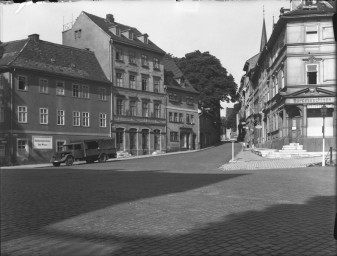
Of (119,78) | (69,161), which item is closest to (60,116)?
(69,161)

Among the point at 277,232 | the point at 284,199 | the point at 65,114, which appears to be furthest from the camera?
the point at 65,114

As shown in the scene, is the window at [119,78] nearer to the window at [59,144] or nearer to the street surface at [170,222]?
the window at [59,144]

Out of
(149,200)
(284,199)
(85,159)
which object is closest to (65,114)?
(85,159)

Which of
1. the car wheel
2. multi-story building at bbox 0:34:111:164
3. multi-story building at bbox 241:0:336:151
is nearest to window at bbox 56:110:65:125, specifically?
multi-story building at bbox 0:34:111:164

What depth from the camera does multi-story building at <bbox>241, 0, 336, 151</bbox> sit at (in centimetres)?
225

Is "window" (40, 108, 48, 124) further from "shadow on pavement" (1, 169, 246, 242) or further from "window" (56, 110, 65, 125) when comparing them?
"shadow on pavement" (1, 169, 246, 242)

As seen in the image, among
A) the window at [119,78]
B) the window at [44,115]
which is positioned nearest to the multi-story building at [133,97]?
the window at [119,78]

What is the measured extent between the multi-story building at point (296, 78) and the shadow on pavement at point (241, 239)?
157 centimetres

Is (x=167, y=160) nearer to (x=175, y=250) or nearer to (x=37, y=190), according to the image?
(x=37, y=190)

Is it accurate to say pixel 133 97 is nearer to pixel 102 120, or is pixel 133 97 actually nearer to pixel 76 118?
pixel 102 120

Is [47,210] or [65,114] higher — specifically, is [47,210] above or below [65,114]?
below

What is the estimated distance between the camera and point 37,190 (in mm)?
13977

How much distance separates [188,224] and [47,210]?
3708mm

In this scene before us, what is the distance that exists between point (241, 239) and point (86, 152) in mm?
28288
